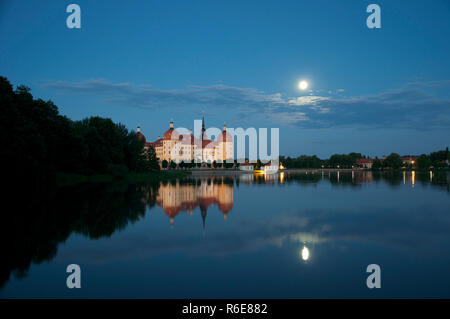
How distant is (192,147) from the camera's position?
119m

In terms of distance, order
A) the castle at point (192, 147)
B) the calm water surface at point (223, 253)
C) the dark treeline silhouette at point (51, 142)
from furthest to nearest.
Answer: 1. the castle at point (192, 147)
2. the dark treeline silhouette at point (51, 142)
3. the calm water surface at point (223, 253)

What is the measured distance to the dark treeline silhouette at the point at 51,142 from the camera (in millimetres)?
21578

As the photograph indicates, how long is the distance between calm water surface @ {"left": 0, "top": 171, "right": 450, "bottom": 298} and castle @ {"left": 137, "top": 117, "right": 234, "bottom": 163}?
99.3 meters

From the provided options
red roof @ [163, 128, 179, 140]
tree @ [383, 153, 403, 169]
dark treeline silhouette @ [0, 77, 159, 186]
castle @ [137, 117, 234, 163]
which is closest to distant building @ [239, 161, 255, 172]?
castle @ [137, 117, 234, 163]

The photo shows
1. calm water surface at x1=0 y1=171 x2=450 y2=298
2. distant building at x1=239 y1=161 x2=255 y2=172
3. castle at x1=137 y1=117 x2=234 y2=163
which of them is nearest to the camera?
calm water surface at x1=0 y1=171 x2=450 y2=298

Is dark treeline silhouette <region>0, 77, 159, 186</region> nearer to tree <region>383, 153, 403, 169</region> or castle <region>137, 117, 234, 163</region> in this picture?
castle <region>137, 117, 234, 163</region>

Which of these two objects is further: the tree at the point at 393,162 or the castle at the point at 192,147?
the tree at the point at 393,162

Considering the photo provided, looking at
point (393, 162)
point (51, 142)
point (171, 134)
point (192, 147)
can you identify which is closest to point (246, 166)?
point (192, 147)

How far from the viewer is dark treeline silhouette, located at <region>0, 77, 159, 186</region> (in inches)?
850

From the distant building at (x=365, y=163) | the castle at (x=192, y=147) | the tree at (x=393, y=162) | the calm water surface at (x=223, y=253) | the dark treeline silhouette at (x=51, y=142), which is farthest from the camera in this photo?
the distant building at (x=365, y=163)

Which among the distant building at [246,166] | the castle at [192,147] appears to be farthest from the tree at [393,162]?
the castle at [192,147]

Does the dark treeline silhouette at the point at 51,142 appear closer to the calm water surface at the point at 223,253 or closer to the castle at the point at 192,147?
the calm water surface at the point at 223,253

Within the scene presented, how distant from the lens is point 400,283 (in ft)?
19.3

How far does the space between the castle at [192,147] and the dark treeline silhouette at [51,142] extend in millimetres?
66681
